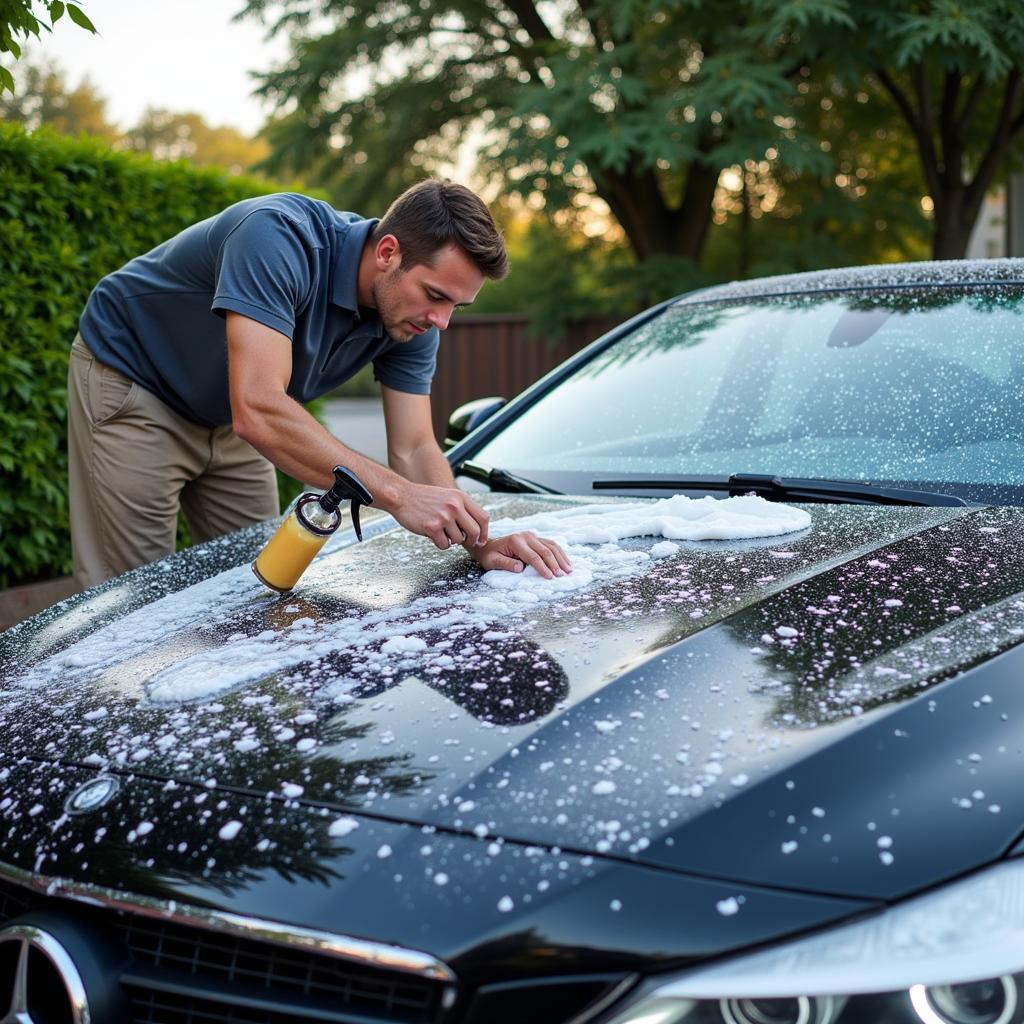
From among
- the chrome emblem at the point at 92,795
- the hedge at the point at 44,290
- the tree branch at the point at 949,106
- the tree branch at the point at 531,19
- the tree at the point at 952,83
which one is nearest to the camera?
the chrome emblem at the point at 92,795

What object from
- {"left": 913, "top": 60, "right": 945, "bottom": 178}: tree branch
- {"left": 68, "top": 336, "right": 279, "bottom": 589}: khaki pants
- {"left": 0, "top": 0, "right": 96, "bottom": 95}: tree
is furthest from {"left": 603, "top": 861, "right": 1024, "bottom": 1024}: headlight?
{"left": 913, "top": 60, "right": 945, "bottom": 178}: tree branch

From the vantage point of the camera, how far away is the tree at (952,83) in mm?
7953

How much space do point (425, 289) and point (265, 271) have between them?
1.13 feet

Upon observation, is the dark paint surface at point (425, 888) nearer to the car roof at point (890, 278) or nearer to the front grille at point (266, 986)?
the front grille at point (266, 986)

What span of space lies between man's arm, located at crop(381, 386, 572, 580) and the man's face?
1.05 ft

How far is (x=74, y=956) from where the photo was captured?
4.42ft

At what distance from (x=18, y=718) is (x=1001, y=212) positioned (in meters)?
16.9

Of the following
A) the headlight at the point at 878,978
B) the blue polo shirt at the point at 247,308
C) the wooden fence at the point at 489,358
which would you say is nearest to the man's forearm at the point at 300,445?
the blue polo shirt at the point at 247,308

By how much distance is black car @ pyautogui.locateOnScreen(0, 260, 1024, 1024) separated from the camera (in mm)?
1178

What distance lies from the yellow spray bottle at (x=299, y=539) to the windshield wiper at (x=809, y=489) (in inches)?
26.8

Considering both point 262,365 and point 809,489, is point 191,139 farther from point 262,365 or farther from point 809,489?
point 809,489

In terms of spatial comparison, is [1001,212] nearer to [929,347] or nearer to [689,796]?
[929,347]

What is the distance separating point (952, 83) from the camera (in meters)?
9.86

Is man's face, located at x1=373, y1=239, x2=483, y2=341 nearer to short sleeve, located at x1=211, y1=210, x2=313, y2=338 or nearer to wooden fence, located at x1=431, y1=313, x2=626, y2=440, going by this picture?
short sleeve, located at x1=211, y1=210, x2=313, y2=338
